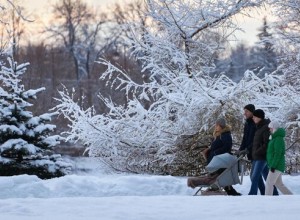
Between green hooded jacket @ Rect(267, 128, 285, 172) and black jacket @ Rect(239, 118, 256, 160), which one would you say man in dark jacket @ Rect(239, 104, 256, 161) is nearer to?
black jacket @ Rect(239, 118, 256, 160)

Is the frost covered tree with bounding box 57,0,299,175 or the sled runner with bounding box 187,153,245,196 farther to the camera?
the frost covered tree with bounding box 57,0,299,175

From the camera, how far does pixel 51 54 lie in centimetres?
6366

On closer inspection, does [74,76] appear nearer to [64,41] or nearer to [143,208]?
[64,41]

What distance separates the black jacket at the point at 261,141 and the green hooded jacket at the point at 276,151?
0.35 meters

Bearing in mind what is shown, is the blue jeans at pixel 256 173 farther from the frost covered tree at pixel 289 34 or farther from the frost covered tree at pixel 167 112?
the frost covered tree at pixel 289 34

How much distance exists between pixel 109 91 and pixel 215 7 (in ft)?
106

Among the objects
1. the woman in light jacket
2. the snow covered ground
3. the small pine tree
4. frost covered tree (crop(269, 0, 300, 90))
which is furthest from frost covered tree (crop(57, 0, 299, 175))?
the snow covered ground

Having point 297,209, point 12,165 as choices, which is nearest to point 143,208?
point 297,209

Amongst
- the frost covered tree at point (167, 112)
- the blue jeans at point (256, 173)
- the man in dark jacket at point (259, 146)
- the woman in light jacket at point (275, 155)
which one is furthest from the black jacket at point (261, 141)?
the frost covered tree at point (167, 112)

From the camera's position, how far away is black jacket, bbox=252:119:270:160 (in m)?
10.4

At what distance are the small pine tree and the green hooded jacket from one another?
29.0 feet

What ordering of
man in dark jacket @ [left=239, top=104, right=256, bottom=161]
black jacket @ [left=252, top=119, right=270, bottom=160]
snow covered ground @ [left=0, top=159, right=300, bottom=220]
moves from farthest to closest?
man in dark jacket @ [left=239, top=104, right=256, bottom=161] < black jacket @ [left=252, top=119, right=270, bottom=160] < snow covered ground @ [left=0, top=159, right=300, bottom=220]

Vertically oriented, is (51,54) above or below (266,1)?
above

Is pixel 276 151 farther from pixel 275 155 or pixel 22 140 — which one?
pixel 22 140
